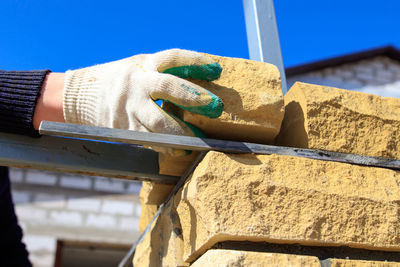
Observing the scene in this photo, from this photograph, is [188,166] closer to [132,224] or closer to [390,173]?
[390,173]

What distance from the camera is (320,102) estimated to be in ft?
4.64

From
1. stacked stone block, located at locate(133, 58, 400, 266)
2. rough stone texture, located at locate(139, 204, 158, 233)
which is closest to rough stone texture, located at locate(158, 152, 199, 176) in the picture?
stacked stone block, located at locate(133, 58, 400, 266)

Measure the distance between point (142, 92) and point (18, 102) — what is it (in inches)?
17.1

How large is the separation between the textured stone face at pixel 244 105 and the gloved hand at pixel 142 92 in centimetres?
5

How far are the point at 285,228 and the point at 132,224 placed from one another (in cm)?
551

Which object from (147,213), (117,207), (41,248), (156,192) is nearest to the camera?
(156,192)

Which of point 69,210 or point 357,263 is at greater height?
point 69,210

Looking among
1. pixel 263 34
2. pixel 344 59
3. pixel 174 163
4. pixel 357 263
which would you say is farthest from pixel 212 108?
pixel 344 59

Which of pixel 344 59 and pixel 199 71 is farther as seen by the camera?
pixel 344 59

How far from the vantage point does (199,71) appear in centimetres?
130

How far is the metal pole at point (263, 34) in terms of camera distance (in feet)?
6.01

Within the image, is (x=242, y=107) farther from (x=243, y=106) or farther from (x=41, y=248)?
(x=41, y=248)

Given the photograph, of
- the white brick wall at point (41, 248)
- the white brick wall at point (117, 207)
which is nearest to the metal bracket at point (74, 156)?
the white brick wall at point (41, 248)

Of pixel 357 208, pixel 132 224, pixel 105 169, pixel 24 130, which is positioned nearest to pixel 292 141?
pixel 357 208
